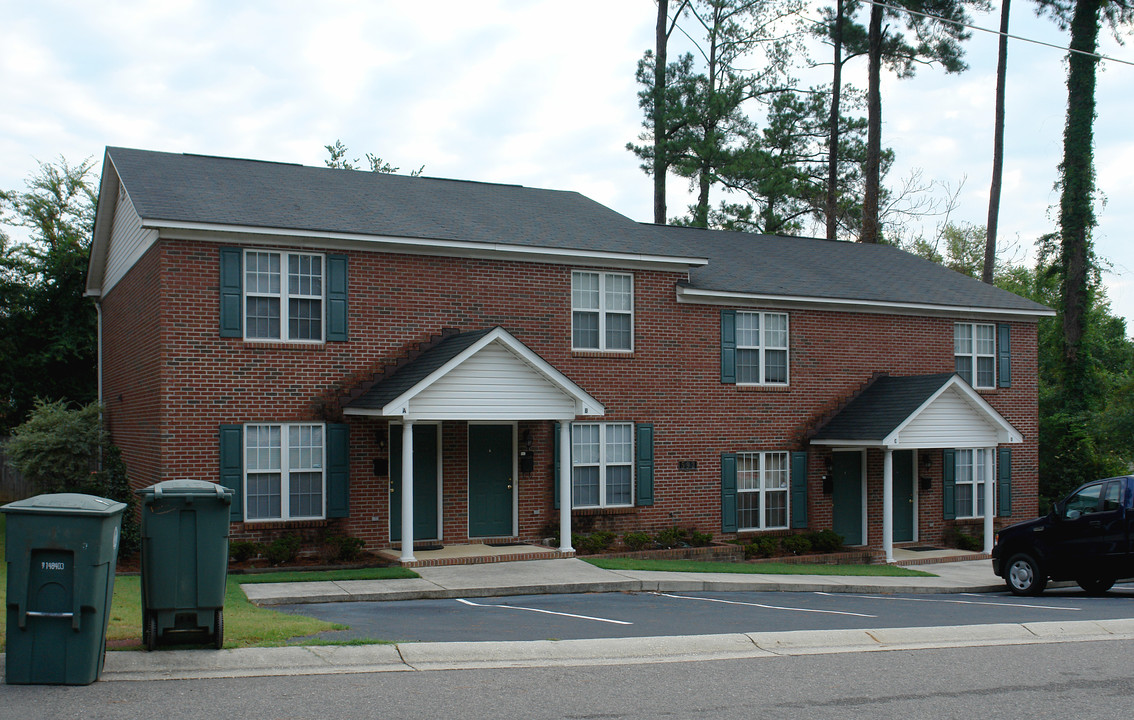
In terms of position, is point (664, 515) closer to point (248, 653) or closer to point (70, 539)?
point (248, 653)

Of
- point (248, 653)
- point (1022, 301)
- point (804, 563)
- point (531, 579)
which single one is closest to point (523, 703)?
point (248, 653)

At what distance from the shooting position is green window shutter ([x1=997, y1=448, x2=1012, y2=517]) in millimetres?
23578

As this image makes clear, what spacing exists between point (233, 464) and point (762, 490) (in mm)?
10506

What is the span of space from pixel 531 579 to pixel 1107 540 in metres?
8.52

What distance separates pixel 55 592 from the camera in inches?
296

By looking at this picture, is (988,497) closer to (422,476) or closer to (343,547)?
(422,476)

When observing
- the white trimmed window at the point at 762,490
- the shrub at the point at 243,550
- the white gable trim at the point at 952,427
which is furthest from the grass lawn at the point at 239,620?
the white gable trim at the point at 952,427

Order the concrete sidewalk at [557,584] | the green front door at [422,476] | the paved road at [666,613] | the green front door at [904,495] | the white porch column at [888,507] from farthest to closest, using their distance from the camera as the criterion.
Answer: the green front door at [904,495] → the white porch column at [888,507] → the green front door at [422,476] → the concrete sidewalk at [557,584] → the paved road at [666,613]

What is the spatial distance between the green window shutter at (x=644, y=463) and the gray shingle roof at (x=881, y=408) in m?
3.97

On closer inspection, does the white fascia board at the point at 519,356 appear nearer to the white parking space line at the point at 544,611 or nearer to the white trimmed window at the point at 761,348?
the white parking space line at the point at 544,611

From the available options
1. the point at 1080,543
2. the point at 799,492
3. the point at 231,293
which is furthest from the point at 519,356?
the point at 1080,543

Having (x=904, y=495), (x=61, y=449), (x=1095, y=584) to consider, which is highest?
(x=61, y=449)

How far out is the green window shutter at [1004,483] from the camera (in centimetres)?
2358

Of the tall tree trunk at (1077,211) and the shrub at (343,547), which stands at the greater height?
the tall tree trunk at (1077,211)
